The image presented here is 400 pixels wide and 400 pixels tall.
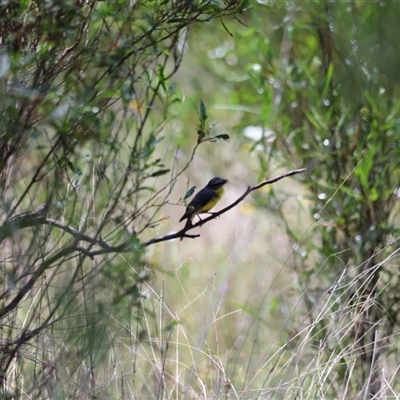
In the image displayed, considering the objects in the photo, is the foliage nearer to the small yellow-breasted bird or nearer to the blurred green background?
the blurred green background

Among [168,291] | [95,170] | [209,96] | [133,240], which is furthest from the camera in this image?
[209,96]

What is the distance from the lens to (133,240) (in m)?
2.03

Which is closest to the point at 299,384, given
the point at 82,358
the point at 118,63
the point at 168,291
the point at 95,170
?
the point at 82,358

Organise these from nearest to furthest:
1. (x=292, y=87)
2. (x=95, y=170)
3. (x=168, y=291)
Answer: (x=95, y=170) < (x=292, y=87) < (x=168, y=291)

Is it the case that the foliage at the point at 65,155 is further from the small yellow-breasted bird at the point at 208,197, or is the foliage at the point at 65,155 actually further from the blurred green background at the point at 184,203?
the small yellow-breasted bird at the point at 208,197

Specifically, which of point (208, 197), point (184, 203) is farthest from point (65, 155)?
point (208, 197)

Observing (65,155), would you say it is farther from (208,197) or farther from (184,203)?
(208,197)

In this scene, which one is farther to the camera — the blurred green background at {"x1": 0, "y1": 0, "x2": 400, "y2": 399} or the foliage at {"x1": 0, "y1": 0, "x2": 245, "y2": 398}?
the blurred green background at {"x1": 0, "y1": 0, "x2": 400, "y2": 399}

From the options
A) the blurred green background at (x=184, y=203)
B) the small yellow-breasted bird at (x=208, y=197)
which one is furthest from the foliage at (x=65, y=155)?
the small yellow-breasted bird at (x=208, y=197)

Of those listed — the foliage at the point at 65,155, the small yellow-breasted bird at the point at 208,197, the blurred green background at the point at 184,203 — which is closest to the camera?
the foliage at the point at 65,155

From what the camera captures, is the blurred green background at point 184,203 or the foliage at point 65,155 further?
the blurred green background at point 184,203

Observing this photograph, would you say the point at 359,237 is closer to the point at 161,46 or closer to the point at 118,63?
the point at 161,46

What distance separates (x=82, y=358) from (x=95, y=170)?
59cm

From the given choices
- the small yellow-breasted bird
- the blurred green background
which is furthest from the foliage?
the small yellow-breasted bird
